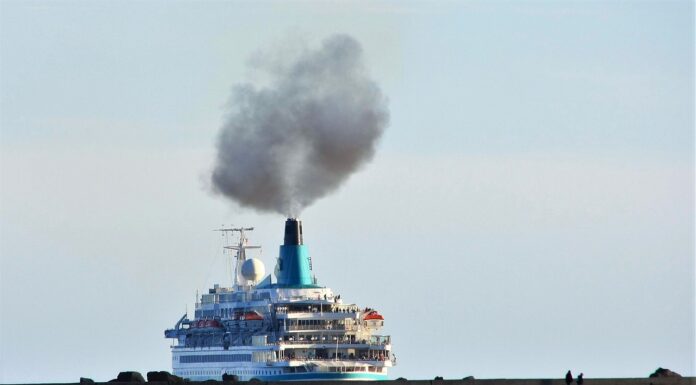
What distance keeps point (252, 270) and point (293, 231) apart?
4.81 metres

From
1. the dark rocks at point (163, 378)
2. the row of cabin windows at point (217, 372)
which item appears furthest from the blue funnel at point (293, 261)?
the dark rocks at point (163, 378)

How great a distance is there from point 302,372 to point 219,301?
948cm

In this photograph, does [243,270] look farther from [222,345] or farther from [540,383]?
[540,383]

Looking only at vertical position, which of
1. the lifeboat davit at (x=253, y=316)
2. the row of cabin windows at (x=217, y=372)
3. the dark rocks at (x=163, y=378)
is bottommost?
the dark rocks at (x=163, y=378)

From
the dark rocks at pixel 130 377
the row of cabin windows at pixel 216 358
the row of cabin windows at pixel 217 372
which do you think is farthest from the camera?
the row of cabin windows at pixel 216 358

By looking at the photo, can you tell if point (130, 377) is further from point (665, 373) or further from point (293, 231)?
point (293, 231)

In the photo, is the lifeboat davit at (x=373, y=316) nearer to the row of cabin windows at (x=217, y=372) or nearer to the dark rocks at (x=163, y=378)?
the row of cabin windows at (x=217, y=372)

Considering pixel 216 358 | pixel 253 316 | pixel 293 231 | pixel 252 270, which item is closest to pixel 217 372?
pixel 216 358

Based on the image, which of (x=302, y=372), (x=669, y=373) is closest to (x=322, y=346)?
(x=302, y=372)

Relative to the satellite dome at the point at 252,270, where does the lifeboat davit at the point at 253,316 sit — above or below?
below

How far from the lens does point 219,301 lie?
139500 mm

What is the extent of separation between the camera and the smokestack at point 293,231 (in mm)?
138500

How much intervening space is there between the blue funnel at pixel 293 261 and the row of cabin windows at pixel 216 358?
230 inches

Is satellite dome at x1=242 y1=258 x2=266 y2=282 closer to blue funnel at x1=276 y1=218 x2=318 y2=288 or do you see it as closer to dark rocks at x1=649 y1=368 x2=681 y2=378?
blue funnel at x1=276 y1=218 x2=318 y2=288
